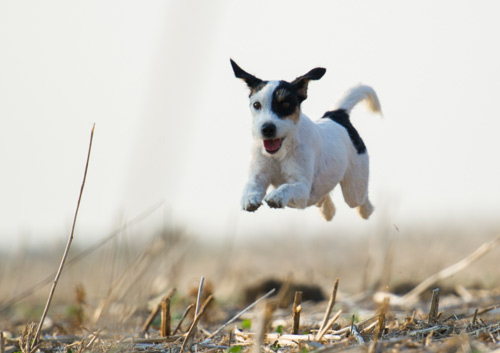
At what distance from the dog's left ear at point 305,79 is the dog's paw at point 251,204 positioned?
0.87 meters

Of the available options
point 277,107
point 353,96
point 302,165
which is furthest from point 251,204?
point 353,96

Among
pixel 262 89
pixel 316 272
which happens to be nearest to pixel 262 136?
pixel 262 89

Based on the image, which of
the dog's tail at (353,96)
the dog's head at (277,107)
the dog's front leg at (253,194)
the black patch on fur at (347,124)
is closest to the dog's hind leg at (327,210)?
the black patch on fur at (347,124)

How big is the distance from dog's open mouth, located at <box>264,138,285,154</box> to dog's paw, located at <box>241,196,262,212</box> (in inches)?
14.4

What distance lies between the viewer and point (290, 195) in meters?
5.18

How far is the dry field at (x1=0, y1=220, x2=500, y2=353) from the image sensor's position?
524 cm

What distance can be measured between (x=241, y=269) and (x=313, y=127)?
8.40 meters

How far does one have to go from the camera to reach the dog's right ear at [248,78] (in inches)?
216

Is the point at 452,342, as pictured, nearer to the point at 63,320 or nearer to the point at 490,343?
the point at 490,343

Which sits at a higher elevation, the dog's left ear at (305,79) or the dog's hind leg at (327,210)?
the dog's left ear at (305,79)

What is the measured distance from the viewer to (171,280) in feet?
34.6

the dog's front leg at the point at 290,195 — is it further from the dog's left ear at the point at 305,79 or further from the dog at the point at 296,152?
A: the dog's left ear at the point at 305,79

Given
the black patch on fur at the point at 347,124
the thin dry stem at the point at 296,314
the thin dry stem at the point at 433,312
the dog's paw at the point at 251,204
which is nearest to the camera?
the dog's paw at the point at 251,204

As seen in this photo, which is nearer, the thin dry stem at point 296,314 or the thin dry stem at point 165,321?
the thin dry stem at point 296,314
